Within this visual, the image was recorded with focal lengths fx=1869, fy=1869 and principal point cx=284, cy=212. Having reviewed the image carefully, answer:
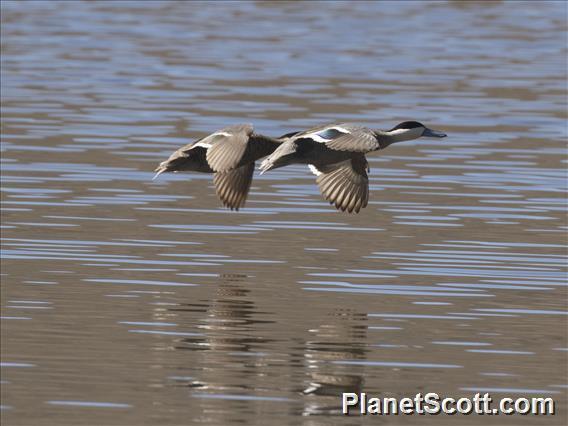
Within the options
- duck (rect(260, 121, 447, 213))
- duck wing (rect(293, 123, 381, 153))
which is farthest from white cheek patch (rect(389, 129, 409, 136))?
duck wing (rect(293, 123, 381, 153))

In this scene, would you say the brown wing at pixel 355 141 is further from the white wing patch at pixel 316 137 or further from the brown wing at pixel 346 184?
the brown wing at pixel 346 184

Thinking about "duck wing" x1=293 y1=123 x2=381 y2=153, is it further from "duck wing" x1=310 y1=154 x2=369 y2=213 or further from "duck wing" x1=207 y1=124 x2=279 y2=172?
"duck wing" x1=310 y1=154 x2=369 y2=213

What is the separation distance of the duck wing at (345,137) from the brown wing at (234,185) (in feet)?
3.75

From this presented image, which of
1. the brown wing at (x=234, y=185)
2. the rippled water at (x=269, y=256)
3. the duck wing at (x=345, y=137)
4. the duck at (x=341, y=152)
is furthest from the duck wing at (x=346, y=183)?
the duck wing at (x=345, y=137)

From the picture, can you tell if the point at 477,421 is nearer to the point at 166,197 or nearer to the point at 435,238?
the point at 435,238

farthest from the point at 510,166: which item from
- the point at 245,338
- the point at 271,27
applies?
the point at 271,27

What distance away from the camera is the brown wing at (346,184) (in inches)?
623

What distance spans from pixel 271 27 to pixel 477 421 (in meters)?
39.6

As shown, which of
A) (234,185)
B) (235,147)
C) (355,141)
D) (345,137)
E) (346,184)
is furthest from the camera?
(234,185)

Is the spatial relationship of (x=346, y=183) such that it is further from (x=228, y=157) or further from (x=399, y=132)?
(x=228, y=157)

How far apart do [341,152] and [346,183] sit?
0.70 m

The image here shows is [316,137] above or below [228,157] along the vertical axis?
above

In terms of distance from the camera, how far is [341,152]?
15250mm

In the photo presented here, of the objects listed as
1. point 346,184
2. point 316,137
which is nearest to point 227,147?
point 316,137
